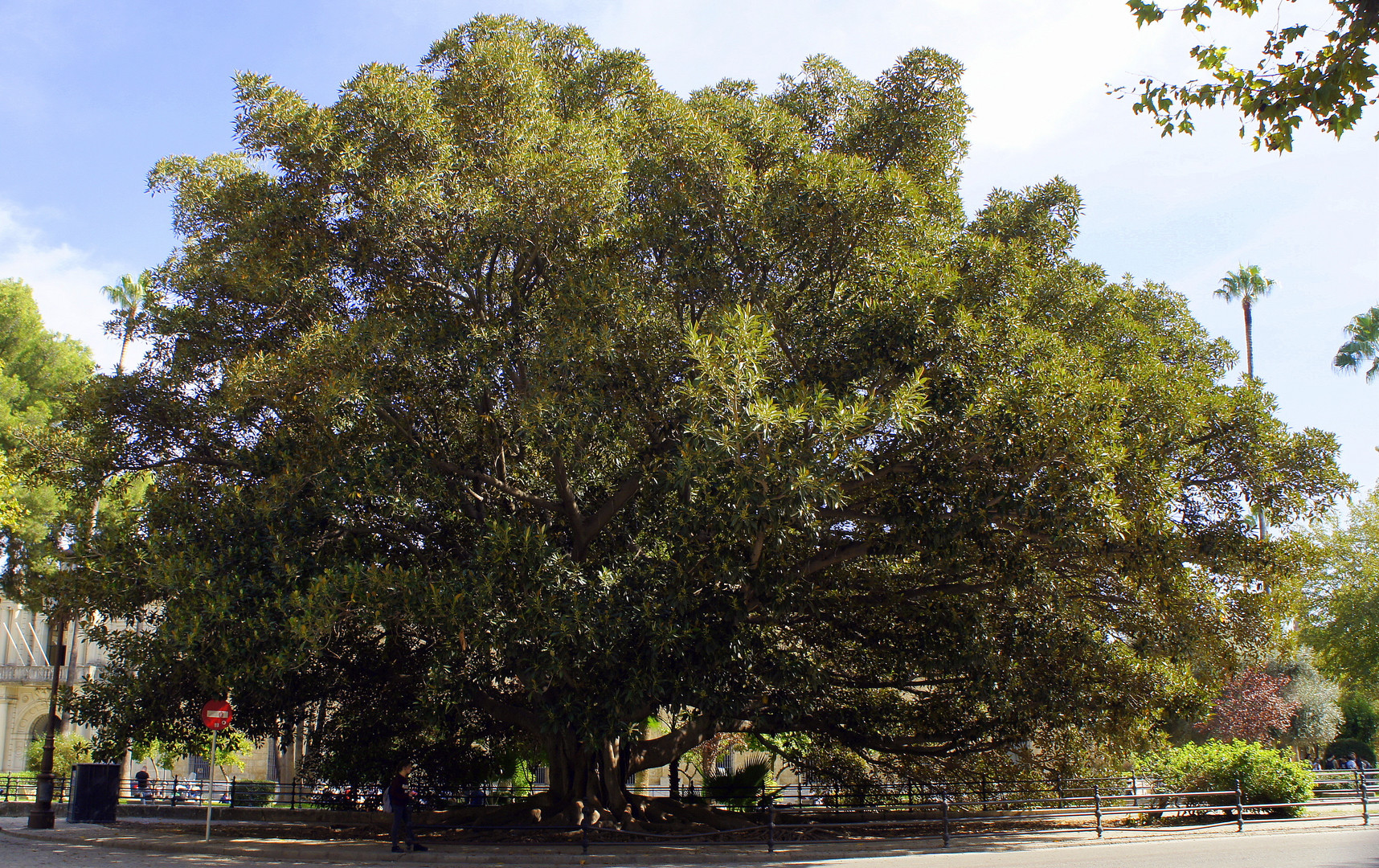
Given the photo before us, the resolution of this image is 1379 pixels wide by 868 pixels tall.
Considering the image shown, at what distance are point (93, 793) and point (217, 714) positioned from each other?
641 centimetres

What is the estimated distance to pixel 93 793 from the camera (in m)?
18.9

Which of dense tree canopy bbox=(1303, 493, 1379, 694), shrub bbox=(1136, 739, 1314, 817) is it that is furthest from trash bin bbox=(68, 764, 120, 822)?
dense tree canopy bbox=(1303, 493, 1379, 694)

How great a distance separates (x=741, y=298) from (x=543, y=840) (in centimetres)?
947

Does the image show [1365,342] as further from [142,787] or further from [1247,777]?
[142,787]

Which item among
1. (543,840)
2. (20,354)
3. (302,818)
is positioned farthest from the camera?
(20,354)

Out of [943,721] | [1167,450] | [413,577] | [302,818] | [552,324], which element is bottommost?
[302,818]

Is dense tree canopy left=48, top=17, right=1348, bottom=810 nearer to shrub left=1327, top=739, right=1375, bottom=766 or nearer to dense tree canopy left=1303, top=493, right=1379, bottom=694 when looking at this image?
dense tree canopy left=1303, top=493, right=1379, bottom=694

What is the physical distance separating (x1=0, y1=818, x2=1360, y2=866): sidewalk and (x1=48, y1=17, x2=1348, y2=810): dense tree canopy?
6.18 ft

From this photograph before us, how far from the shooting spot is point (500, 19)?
639 inches

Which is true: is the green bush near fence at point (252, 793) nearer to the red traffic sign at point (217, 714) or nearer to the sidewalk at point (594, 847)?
the sidewalk at point (594, 847)

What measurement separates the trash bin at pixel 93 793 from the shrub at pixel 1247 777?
21961 mm

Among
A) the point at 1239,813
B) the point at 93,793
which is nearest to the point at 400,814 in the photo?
the point at 93,793

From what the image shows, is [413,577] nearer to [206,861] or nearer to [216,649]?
[216,649]

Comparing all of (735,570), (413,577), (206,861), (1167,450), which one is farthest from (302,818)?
(1167,450)
